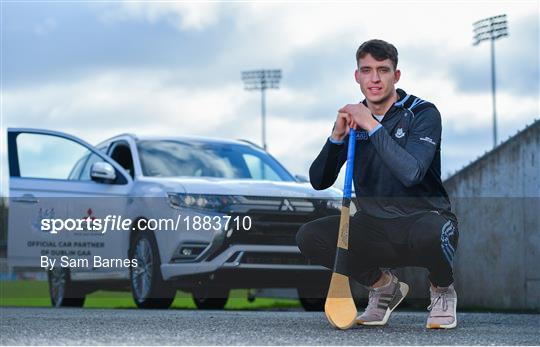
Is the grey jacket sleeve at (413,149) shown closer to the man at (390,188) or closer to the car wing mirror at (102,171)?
the man at (390,188)

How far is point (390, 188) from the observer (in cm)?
667

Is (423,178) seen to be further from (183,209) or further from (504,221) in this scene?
(504,221)

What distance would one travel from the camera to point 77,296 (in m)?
13.7

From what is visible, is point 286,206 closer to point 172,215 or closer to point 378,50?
point 172,215

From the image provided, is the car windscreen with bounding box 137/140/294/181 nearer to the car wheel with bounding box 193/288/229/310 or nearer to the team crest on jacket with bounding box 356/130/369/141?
the car wheel with bounding box 193/288/229/310

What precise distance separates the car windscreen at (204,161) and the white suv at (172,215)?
13 mm

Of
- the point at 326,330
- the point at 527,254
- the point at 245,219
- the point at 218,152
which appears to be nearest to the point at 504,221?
the point at 527,254

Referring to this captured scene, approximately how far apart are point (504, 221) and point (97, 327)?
10122 mm

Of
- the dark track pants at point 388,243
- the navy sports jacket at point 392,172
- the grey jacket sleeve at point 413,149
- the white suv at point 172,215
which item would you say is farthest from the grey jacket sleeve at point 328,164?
the white suv at point 172,215

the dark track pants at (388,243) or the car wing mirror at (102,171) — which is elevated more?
the car wing mirror at (102,171)

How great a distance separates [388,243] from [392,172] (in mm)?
511

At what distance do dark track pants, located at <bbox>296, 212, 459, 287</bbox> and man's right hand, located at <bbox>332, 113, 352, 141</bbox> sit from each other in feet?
1.63

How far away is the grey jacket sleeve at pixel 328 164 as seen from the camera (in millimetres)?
6883

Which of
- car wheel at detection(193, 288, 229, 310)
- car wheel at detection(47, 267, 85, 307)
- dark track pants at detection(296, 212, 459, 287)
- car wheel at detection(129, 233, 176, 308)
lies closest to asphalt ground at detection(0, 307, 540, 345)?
dark track pants at detection(296, 212, 459, 287)
